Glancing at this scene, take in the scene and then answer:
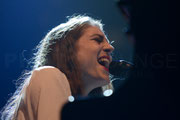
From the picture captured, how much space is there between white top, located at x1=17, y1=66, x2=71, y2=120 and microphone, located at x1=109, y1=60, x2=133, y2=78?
0.20 meters

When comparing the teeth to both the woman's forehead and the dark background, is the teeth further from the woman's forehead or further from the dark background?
the dark background

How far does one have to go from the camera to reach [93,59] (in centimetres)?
92

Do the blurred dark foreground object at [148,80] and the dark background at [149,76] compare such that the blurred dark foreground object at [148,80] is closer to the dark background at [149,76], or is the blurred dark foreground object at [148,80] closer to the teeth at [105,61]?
the dark background at [149,76]

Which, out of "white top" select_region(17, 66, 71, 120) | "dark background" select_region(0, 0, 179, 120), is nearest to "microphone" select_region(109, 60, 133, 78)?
"dark background" select_region(0, 0, 179, 120)

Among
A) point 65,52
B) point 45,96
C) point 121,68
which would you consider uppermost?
point 65,52

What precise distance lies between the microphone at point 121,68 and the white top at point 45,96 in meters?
0.20

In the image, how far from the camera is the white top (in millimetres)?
611

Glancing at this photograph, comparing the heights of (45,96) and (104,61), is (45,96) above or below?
below

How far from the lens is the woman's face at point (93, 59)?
3.00 feet

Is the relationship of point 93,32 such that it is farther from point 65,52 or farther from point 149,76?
point 149,76

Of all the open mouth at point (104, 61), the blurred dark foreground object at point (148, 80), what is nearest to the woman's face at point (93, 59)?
the open mouth at point (104, 61)

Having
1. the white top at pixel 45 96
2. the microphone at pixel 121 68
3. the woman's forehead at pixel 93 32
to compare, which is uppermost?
the woman's forehead at pixel 93 32

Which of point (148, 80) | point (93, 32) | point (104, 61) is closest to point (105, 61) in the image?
point (104, 61)

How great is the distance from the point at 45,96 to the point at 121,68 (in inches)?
11.5
